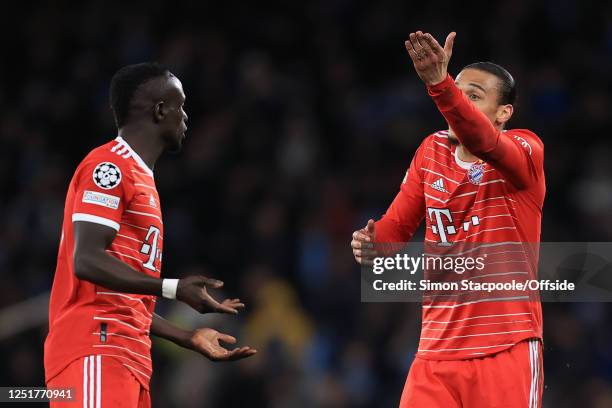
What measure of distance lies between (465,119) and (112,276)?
150 centimetres

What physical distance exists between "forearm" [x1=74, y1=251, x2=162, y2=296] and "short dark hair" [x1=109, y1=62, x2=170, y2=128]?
2.50ft

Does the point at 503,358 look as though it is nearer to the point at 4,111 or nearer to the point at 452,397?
the point at 452,397

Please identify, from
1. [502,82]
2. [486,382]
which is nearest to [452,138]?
[502,82]

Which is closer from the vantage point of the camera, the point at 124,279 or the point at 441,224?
the point at 124,279

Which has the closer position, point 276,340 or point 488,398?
point 488,398

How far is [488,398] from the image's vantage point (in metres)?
4.55

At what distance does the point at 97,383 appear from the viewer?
4.20 m

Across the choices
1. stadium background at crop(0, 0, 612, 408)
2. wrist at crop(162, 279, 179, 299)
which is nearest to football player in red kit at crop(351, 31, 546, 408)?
wrist at crop(162, 279, 179, 299)

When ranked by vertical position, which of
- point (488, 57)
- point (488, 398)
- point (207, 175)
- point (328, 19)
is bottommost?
point (488, 398)

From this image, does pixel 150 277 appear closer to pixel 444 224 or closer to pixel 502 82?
pixel 444 224

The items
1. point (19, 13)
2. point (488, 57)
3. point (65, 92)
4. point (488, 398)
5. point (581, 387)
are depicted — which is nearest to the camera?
point (488, 398)

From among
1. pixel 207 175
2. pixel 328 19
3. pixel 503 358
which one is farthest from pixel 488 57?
pixel 503 358

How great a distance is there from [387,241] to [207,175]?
5904 millimetres

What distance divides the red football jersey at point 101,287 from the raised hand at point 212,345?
0.77 ft
